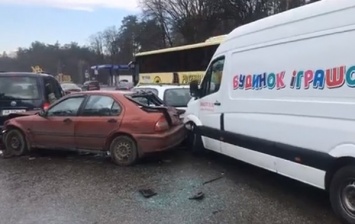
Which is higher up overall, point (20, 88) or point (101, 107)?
point (20, 88)

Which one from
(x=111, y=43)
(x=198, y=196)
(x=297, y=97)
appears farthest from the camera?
(x=111, y=43)

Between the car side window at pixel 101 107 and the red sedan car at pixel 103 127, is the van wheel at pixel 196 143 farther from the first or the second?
the car side window at pixel 101 107

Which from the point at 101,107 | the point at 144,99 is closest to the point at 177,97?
the point at 144,99

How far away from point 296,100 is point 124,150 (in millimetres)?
3708

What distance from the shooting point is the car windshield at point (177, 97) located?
1082cm

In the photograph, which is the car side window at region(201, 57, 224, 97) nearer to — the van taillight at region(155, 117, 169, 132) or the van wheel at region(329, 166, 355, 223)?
the van taillight at region(155, 117, 169, 132)

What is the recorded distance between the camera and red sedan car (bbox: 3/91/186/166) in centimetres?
798

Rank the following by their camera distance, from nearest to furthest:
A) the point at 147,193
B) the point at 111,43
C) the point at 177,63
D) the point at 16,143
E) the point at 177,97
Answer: the point at 147,193 < the point at 16,143 < the point at 177,97 < the point at 177,63 < the point at 111,43

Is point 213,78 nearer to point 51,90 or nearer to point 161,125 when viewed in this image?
point 161,125

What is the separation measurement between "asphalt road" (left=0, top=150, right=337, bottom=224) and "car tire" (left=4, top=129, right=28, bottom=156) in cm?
48

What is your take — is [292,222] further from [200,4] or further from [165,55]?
[200,4]

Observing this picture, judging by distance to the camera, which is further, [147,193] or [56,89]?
[56,89]

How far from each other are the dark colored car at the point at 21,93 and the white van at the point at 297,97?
15.8 ft

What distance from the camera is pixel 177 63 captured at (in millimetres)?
23828
